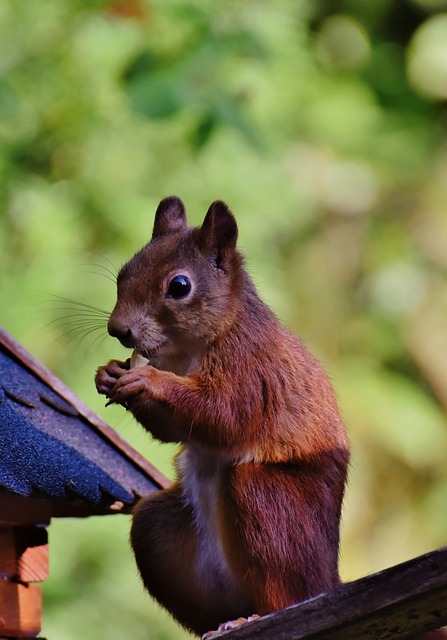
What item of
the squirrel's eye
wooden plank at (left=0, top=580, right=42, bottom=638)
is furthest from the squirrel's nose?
wooden plank at (left=0, top=580, right=42, bottom=638)

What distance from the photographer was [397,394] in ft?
17.0

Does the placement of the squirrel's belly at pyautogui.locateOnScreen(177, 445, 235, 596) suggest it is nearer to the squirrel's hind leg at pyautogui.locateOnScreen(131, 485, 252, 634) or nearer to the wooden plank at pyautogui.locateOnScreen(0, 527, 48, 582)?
the squirrel's hind leg at pyautogui.locateOnScreen(131, 485, 252, 634)

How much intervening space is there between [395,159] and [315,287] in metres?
0.71

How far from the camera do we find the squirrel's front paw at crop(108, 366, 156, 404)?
1.76 metres

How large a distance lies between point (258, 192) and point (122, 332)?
2.63 m

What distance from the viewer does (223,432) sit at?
183 centimetres

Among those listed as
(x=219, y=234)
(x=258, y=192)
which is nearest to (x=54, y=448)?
(x=219, y=234)

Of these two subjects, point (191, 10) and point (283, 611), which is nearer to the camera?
point (283, 611)

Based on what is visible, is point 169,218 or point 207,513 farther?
point 169,218

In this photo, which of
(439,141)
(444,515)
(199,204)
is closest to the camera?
(199,204)

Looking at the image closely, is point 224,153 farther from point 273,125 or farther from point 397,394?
point 397,394

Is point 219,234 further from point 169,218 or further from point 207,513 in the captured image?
point 207,513

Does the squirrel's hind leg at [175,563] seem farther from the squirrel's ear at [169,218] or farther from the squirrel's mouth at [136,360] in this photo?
the squirrel's ear at [169,218]

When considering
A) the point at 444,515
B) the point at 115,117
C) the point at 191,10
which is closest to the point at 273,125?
the point at 115,117
